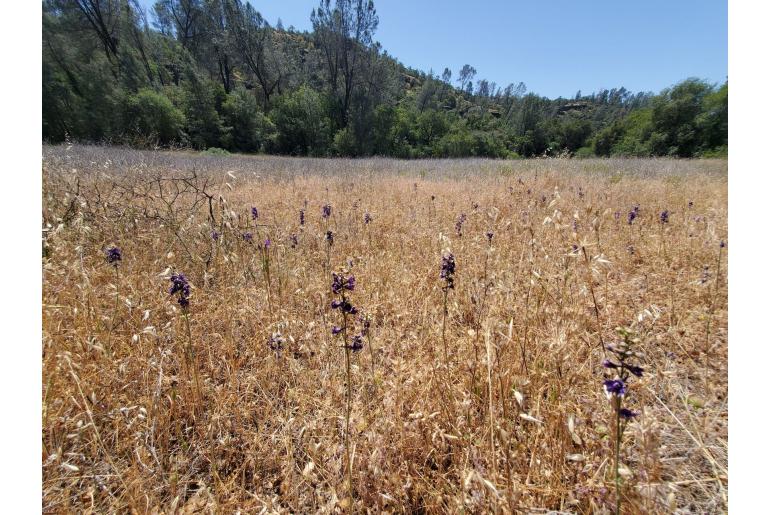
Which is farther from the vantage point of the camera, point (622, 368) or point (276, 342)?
point (276, 342)

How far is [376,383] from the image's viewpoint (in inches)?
64.4

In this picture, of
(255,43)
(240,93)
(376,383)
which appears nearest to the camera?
(376,383)

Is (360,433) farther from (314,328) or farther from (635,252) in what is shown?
(635,252)

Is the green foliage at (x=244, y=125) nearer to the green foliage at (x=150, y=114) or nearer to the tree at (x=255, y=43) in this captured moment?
the green foliage at (x=150, y=114)

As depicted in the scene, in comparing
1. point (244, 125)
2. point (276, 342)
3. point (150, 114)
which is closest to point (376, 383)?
point (276, 342)

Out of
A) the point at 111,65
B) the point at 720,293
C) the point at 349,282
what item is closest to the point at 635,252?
the point at 720,293

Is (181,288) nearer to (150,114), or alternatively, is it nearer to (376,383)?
(376,383)

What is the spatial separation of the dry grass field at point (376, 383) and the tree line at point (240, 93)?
2135cm

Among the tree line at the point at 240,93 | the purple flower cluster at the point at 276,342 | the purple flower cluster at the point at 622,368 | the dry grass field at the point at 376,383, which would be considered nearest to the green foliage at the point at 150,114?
the tree line at the point at 240,93

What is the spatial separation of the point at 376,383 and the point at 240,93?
35.3 m

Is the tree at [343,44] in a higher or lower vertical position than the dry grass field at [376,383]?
higher

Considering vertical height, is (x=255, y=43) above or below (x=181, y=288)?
above

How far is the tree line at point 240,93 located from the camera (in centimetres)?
2184

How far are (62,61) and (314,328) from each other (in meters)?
34.9
